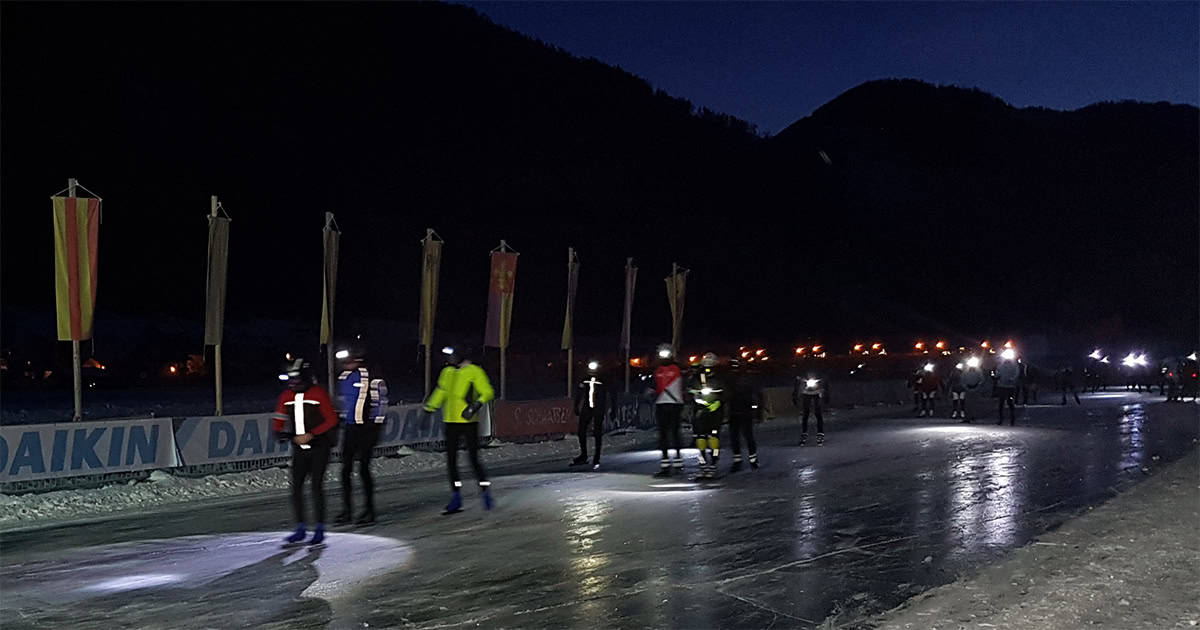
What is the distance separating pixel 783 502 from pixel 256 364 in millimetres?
44182

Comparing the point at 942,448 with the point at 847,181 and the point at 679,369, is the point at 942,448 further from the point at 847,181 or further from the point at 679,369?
the point at 847,181

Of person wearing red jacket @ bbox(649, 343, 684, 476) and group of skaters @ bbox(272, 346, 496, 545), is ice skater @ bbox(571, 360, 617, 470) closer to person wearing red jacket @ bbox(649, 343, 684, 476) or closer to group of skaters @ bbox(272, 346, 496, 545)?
person wearing red jacket @ bbox(649, 343, 684, 476)

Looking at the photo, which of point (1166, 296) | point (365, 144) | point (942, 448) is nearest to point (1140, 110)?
point (1166, 296)

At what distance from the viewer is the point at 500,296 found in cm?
2638

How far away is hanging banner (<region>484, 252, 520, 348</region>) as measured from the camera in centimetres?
2630

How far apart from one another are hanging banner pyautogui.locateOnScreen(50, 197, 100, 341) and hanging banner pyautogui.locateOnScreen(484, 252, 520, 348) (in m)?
10.4

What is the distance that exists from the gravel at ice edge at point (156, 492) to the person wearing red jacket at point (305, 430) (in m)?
5.66

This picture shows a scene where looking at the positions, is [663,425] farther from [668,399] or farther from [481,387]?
[481,387]

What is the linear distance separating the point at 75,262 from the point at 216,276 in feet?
9.62

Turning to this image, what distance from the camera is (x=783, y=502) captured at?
1402 centimetres

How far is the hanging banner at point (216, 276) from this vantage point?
19.8m

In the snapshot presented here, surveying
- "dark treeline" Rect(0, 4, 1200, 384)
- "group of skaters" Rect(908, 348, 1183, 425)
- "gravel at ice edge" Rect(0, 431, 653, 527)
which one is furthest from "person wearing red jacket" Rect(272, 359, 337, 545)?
"dark treeline" Rect(0, 4, 1200, 384)

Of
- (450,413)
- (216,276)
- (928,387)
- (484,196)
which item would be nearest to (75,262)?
(216,276)

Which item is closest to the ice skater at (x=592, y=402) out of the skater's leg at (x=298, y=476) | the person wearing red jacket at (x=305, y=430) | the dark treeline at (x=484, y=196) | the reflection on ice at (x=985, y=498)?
the reflection on ice at (x=985, y=498)
